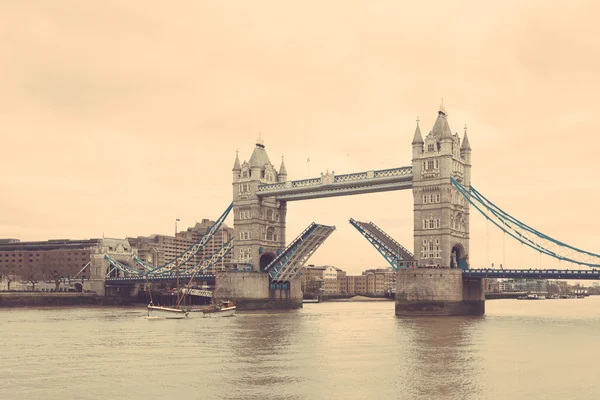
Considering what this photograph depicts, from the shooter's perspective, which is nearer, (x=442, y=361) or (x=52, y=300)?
(x=442, y=361)

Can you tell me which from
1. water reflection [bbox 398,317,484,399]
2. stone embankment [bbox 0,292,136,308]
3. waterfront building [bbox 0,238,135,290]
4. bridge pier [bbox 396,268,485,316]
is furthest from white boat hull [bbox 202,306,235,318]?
waterfront building [bbox 0,238,135,290]

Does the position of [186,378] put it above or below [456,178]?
below

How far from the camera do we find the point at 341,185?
3386 inches

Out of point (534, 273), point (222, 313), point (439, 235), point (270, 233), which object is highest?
point (270, 233)

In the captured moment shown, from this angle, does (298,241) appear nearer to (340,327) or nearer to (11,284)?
(340,327)

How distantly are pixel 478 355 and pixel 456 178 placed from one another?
1585 inches

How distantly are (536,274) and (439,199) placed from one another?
1284cm

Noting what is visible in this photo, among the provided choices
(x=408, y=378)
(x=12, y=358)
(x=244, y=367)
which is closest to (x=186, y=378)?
(x=244, y=367)

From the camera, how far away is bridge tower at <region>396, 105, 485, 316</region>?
2899 inches

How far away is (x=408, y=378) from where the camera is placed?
32281 millimetres

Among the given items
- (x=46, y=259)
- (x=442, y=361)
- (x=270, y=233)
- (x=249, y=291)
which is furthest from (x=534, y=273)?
(x=46, y=259)

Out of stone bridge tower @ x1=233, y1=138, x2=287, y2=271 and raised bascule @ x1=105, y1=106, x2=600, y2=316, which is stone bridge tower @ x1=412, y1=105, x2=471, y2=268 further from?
stone bridge tower @ x1=233, y1=138, x2=287, y2=271

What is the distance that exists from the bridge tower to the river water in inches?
506

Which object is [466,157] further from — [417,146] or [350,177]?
[350,177]
